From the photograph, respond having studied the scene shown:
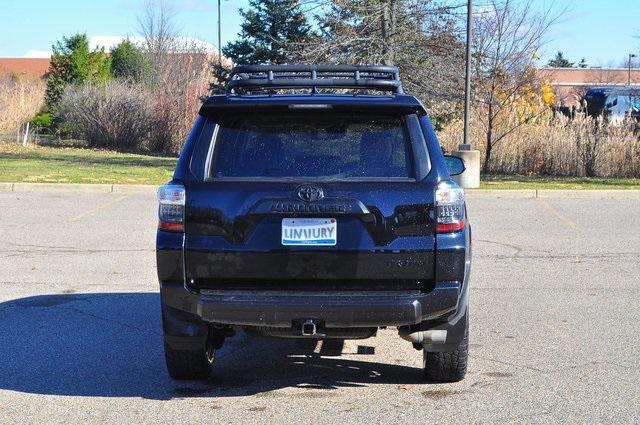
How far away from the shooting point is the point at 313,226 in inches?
204

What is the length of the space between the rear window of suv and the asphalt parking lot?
1.37 m

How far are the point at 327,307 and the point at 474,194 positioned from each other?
14737 mm

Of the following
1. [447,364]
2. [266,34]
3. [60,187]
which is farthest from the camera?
[266,34]

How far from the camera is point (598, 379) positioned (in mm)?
5996

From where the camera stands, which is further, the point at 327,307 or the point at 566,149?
the point at 566,149

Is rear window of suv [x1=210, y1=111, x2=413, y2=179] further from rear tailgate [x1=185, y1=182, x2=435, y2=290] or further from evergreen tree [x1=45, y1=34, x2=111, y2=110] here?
evergreen tree [x1=45, y1=34, x2=111, y2=110]

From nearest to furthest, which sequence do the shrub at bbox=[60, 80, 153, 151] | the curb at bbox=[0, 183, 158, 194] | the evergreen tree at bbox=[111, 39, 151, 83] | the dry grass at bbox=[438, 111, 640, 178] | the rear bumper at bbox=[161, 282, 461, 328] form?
the rear bumper at bbox=[161, 282, 461, 328] < the curb at bbox=[0, 183, 158, 194] < the dry grass at bbox=[438, 111, 640, 178] < the shrub at bbox=[60, 80, 153, 151] < the evergreen tree at bbox=[111, 39, 151, 83]

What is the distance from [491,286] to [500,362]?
314cm

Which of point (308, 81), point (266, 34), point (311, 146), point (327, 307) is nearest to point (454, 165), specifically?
point (308, 81)

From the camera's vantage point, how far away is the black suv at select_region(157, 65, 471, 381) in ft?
16.9

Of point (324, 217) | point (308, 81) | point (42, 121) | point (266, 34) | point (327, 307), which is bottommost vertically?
point (327, 307)

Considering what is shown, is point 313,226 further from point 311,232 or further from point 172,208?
point 172,208

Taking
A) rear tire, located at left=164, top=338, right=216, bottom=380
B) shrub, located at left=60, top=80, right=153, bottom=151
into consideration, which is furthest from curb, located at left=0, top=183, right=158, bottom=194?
shrub, located at left=60, top=80, right=153, bottom=151

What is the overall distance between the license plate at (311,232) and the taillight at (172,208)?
62 cm
